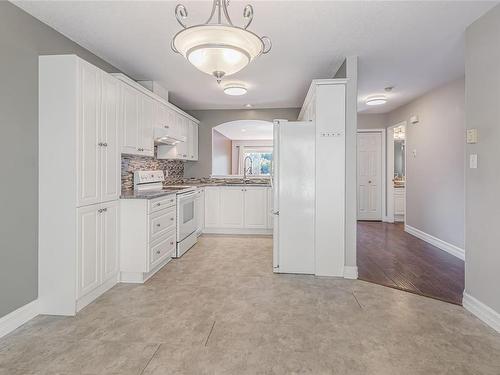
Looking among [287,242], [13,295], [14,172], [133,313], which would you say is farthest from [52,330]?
[287,242]

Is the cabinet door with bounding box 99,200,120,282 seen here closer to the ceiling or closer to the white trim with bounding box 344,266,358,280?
the ceiling

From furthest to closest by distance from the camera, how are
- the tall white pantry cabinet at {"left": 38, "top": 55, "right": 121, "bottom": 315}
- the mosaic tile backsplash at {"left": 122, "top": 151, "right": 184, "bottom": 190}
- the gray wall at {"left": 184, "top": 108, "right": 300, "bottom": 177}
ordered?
the gray wall at {"left": 184, "top": 108, "right": 300, "bottom": 177}
the mosaic tile backsplash at {"left": 122, "top": 151, "right": 184, "bottom": 190}
the tall white pantry cabinet at {"left": 38, "top": 55, "right": 121, "bottom": 315}

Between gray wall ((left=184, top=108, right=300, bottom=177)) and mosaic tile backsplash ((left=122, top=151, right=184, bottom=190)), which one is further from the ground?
gray wall ((left=184, top=108, right=300, bottom=177))

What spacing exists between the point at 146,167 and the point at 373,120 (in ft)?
16.4

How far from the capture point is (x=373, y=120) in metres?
6.59

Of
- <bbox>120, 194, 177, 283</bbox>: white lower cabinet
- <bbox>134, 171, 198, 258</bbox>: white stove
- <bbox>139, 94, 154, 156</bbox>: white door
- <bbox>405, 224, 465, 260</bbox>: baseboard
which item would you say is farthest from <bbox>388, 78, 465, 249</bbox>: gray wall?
<bbox>139, 94, 154, 156</bbox>: white door

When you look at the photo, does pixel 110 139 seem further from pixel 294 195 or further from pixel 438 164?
pixel 438 164

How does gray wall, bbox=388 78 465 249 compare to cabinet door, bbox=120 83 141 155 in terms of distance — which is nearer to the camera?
cabinet door, bbox=120 83 141 155

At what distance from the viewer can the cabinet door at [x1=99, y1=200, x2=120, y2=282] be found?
9.09ft

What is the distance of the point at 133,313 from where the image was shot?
2406mm

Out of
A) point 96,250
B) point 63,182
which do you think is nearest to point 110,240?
point 96,250

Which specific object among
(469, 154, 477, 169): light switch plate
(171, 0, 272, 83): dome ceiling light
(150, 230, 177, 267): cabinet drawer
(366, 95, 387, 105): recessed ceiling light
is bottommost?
(150, 230, 177, 267): cabinet drawer

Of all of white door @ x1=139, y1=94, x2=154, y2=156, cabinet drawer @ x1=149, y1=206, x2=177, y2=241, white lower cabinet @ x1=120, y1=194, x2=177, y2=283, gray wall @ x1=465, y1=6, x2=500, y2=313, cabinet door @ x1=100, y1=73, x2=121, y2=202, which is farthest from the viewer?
white door @ x1=139, y1=94, x2=154, y2=156

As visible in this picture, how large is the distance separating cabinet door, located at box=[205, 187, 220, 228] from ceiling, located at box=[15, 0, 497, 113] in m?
1.94
